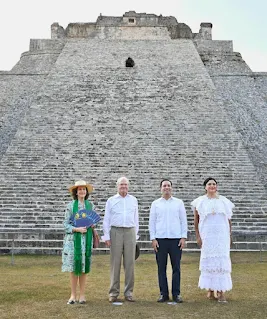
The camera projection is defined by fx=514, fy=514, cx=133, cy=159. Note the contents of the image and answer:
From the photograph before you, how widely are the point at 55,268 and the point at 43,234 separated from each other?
2.78m

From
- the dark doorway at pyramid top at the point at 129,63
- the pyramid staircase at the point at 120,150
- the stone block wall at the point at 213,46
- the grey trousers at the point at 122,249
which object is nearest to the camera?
the grey trousers at the point at 122,249

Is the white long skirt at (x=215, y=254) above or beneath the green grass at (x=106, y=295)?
above

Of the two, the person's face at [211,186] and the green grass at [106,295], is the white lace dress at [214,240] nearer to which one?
the person's face at [211,186]

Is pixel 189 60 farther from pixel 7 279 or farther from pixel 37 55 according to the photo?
pixel 7 279

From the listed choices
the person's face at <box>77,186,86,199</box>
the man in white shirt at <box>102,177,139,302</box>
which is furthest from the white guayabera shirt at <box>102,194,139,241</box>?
the person's face at <box>77,186,86,199</box>

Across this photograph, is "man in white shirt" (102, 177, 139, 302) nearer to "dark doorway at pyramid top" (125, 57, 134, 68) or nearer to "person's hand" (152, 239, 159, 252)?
"person's hand" (152, 239, 159, 252)

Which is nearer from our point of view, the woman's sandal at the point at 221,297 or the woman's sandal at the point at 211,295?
the woman's sandal at the point at 221,297

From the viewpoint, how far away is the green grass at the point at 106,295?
4.77 meters

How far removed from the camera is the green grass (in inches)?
188

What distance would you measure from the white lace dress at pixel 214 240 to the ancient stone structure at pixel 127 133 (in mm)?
4672

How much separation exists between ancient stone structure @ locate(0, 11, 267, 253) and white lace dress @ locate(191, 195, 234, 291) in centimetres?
467

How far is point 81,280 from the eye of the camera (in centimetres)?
528

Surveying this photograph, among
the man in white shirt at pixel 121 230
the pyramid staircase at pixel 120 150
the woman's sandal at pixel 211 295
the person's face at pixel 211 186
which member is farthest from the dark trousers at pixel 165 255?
the pyramid staircase at pixel 120 150

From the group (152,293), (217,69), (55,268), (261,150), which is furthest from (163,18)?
(152,293)
